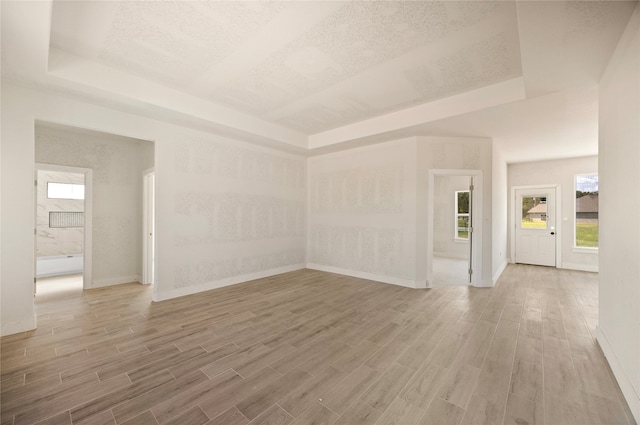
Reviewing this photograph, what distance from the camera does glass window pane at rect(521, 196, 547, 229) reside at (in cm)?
705

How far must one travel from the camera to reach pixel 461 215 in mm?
8336

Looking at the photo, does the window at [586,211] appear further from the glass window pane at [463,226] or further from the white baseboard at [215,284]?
the white baseboard at [215,284]

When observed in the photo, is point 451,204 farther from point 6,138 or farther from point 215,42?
point 6,138

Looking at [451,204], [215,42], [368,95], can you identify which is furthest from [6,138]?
[451,204]

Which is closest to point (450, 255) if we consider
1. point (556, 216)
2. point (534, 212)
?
point (534, 212)

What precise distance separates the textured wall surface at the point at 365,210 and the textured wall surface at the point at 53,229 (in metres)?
6.19

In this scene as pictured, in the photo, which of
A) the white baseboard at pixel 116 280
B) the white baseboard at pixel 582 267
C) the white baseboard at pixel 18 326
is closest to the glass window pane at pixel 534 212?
the white baseboard at pixel 582 267

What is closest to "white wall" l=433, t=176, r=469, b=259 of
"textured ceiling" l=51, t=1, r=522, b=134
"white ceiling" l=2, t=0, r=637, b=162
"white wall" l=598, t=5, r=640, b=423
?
"white ceiling" l=2, t=0, r=637, b=162

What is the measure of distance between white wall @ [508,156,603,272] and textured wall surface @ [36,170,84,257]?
1215 cm

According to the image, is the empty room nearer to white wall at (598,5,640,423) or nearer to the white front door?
white wall at (598,5,640,423)

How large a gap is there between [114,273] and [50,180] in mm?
3837

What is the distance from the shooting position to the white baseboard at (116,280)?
4.89m

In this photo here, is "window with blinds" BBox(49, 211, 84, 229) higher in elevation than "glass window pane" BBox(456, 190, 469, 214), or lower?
lower

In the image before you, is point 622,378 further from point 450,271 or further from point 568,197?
point 568,197
